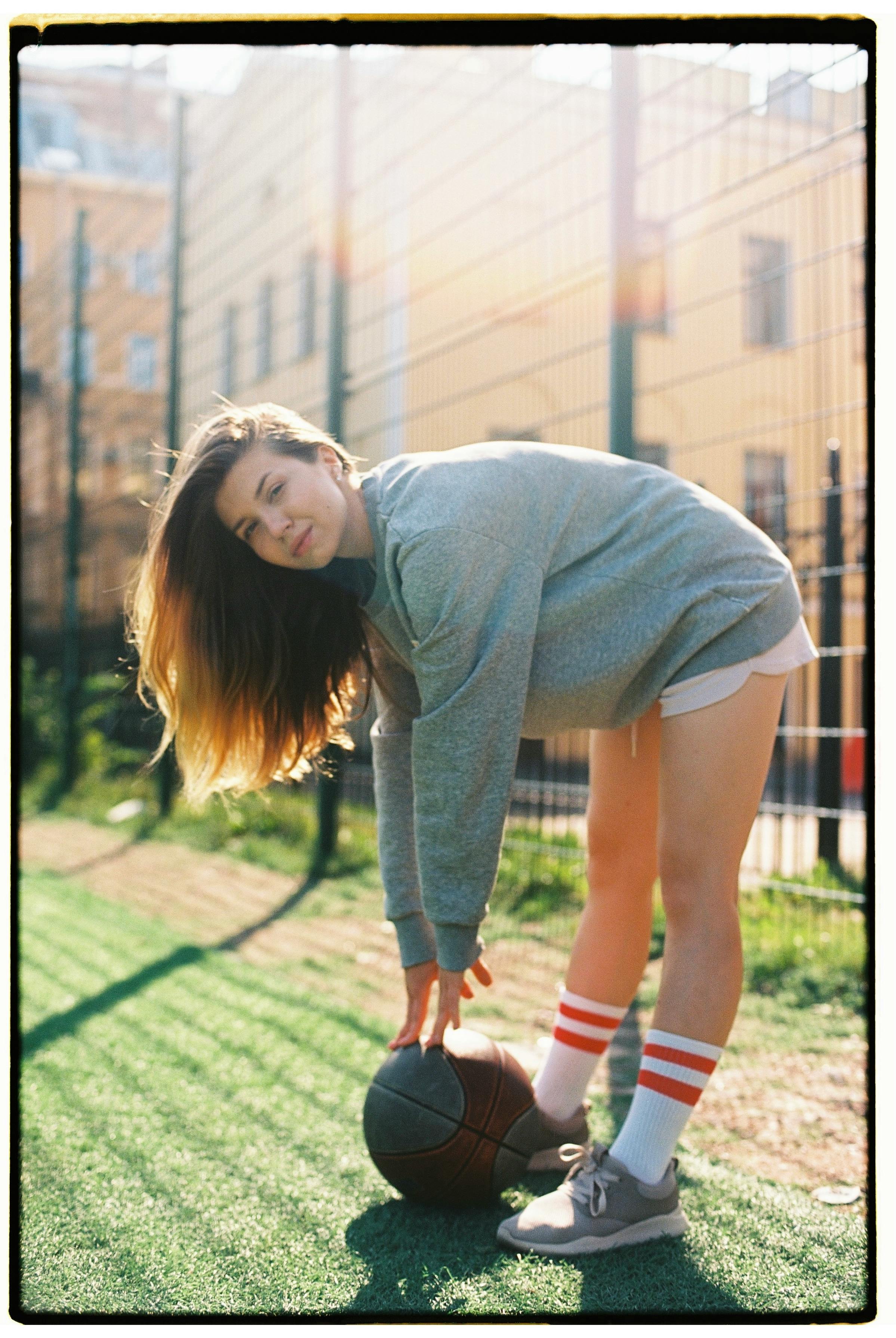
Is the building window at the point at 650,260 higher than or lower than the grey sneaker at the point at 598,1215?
higher

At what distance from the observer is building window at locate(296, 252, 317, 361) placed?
7.72 m

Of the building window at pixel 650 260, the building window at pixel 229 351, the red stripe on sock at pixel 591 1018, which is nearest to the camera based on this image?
the red stripe on sock at pixel 591 1018

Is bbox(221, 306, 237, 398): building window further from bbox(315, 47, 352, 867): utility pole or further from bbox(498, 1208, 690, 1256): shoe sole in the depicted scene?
bbox(498, 1208, 690, 1256): shoe sole

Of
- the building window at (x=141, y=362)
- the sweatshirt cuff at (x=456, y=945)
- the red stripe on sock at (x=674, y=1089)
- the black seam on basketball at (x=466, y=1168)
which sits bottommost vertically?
the black seam on basketball at (x=466, y=1168)

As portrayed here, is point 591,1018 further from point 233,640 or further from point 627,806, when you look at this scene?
point 233,640

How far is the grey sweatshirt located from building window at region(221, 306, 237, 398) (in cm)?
563

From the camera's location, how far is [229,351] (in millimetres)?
7500

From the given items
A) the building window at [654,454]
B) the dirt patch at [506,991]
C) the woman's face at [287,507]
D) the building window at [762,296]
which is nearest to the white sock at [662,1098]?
the dirt patch at [506,991]

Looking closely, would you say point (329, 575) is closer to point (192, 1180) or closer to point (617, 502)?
point (617, 502)

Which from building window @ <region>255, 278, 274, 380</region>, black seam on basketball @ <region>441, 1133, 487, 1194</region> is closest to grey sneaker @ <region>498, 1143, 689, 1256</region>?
black seam on basketball @ <region>441, 1133, 487, 1194</region>

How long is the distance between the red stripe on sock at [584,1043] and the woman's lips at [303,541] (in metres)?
1.06

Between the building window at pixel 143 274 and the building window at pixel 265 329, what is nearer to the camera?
the building window at pixel 265 329

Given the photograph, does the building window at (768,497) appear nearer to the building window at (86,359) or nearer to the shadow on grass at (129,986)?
the shadow on grass at (129,986)

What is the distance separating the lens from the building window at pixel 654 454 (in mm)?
4320
